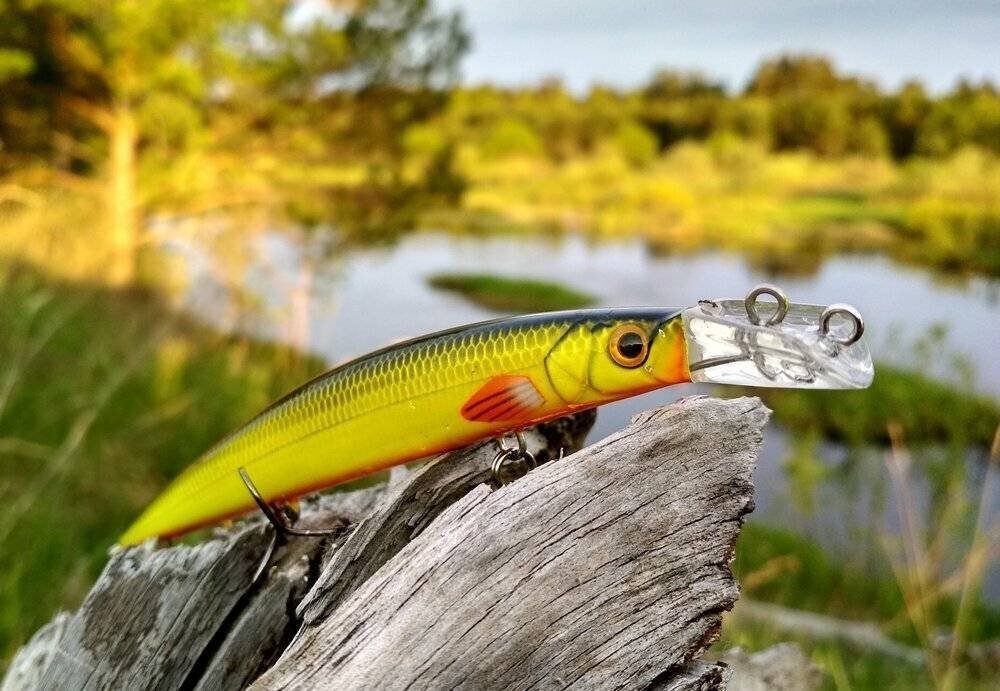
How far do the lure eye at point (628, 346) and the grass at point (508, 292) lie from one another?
15.7m

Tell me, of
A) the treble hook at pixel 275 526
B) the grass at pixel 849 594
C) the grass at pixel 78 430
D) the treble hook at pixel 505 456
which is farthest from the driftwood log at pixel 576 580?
the grass at pixel 849 594

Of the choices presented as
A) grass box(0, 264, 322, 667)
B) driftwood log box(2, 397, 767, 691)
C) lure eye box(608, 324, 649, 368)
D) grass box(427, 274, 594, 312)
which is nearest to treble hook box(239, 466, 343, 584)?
driftwood log box(2, 397, 767, 691)

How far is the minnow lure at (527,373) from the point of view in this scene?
899 millimetres

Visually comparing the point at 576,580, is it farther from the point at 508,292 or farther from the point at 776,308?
the point at 508,292

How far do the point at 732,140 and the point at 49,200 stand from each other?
1605 centimetres

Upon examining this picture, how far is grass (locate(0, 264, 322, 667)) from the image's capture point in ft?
8.05

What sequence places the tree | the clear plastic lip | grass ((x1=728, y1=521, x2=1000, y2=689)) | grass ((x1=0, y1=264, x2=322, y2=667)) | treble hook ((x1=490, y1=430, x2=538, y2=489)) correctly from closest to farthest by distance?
the clear plastic lip
treble hook ((x1=490, y1=430, x2=538, y2=489))
grass ((x1=0, y1=264, x2=322, y2=667))
grass ((x1=728, y1=521, x2=1000, y2=689))
the tree

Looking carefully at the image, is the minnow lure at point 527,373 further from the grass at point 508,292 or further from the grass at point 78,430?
the grass at point 508,292

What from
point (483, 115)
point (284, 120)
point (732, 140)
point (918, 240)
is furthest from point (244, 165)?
point (918, 240)

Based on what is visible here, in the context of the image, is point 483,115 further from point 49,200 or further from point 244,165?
point 49,200

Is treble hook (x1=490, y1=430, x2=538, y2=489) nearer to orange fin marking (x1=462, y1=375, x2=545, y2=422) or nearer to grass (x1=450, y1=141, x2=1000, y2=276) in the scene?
orange fin marking (x1=462, y1=375, x2=545, y2=422)

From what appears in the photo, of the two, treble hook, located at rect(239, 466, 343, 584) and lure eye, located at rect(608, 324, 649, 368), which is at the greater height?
lure eye, located at rect(608, 324, 649, 368)

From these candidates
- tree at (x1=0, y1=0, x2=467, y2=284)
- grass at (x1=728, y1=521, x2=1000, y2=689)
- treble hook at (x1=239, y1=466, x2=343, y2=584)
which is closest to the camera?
treble hook at (x1=239, y1=466, x2=343, y2=584)

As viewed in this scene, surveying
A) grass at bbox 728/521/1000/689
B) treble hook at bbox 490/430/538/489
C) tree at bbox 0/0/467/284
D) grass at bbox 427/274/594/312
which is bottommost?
grass at bbox 728/521/1000/689
